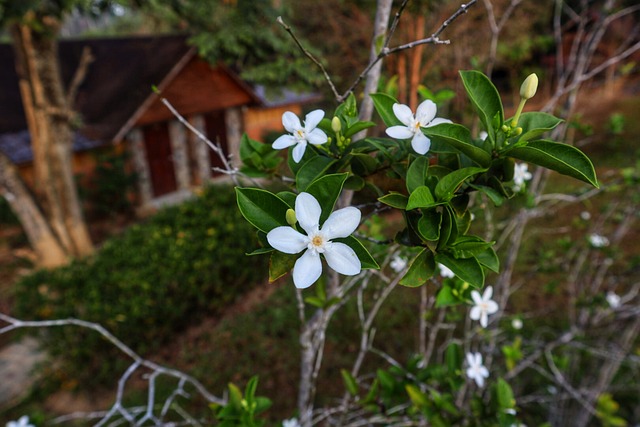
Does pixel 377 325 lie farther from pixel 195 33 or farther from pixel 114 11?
pixel 195 33

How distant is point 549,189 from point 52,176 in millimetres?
7926

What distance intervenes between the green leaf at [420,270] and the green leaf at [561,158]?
0.24 m

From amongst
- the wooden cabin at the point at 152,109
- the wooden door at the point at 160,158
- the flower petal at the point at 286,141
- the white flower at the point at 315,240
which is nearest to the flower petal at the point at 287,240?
the white flower at the point at 315,240

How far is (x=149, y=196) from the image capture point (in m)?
8.22

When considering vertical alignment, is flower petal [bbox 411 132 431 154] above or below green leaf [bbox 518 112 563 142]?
below

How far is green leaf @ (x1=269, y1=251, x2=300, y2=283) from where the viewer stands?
0.69 metres

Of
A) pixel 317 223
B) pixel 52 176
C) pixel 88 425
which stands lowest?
pixel 88 425

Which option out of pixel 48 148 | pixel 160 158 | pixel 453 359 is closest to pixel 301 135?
pixel 453 359

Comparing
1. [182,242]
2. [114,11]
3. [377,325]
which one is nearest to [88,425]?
[182,242]

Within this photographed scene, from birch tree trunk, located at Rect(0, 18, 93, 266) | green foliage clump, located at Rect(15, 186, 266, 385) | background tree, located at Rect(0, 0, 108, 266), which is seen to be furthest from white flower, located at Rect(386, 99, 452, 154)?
birch tree trunk, located at Rect(0, 18, 93, 266)

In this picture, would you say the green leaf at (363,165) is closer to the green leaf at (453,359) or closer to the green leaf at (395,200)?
the green leaf at (395,200)

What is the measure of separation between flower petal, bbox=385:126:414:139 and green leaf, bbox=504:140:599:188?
0.19 m

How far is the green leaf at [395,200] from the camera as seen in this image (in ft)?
2.36

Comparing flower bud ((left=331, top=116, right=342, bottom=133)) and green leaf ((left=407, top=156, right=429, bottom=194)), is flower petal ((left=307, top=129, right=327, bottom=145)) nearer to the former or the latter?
flower bud ((left=331, top=116, right=342, bottom=133))
